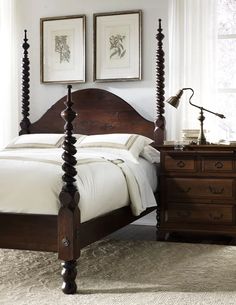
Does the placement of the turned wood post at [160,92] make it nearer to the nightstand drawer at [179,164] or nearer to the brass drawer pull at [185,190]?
the nightstand drawer at [179,164]

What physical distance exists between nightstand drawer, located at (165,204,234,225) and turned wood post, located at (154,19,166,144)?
2.52 feet

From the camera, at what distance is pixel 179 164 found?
4.59 metres

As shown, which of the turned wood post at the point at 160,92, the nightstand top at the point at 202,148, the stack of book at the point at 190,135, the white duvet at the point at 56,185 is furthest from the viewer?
the turned wood post at the point at 160,92

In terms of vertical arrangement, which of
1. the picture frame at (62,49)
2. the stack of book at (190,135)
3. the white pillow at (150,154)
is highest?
the picture frame at (62,49)

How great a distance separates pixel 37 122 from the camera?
5.60 m

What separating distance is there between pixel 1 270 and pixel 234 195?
1.96 metres

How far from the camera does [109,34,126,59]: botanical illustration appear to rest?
543cm

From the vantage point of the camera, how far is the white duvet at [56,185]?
3031 mm

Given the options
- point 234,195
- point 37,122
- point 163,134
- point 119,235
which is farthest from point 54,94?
point 234,195

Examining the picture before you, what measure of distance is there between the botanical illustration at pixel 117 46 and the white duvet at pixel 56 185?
1717 mm

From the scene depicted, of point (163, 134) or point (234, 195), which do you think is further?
point (163, 134)

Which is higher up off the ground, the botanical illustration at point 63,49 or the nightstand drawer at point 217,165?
the botanical illustration at point 63,49

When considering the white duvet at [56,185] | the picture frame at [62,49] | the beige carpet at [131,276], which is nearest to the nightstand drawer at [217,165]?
the beige carpet at [131,276]

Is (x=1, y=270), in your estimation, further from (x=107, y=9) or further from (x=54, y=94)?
(x=107, y=9)
